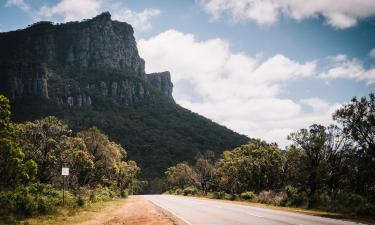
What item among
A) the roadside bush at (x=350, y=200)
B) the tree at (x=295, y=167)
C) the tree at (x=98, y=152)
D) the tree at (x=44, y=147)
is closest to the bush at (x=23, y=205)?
the tree at (x=44, y=147)

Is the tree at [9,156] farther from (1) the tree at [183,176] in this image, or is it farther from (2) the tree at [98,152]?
(1) the tree at [183,176]

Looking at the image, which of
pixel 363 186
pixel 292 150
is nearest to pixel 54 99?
pixel 292 150

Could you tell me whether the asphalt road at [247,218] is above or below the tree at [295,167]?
below

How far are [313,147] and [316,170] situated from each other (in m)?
2.91

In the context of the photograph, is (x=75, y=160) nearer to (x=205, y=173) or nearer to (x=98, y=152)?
(x=98, y=152)

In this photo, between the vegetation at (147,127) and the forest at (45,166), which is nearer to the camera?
the forest at (45,166)

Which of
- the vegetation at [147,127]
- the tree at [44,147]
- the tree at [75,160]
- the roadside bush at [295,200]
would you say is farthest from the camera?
the vegetation at [147,127]

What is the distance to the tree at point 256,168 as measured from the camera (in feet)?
156

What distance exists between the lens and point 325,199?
2625cm

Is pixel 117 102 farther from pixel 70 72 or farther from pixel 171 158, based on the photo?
pixel 171 158

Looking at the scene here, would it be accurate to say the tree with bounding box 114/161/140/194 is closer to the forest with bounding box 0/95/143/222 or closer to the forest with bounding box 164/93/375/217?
the forest with bounding box 0/95/143/222

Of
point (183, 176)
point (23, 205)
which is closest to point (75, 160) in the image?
point (23, 205)

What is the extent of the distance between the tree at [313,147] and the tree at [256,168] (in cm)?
1046

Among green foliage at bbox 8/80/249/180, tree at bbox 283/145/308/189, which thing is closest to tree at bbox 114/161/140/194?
tree at bbox 283/145/308/189
